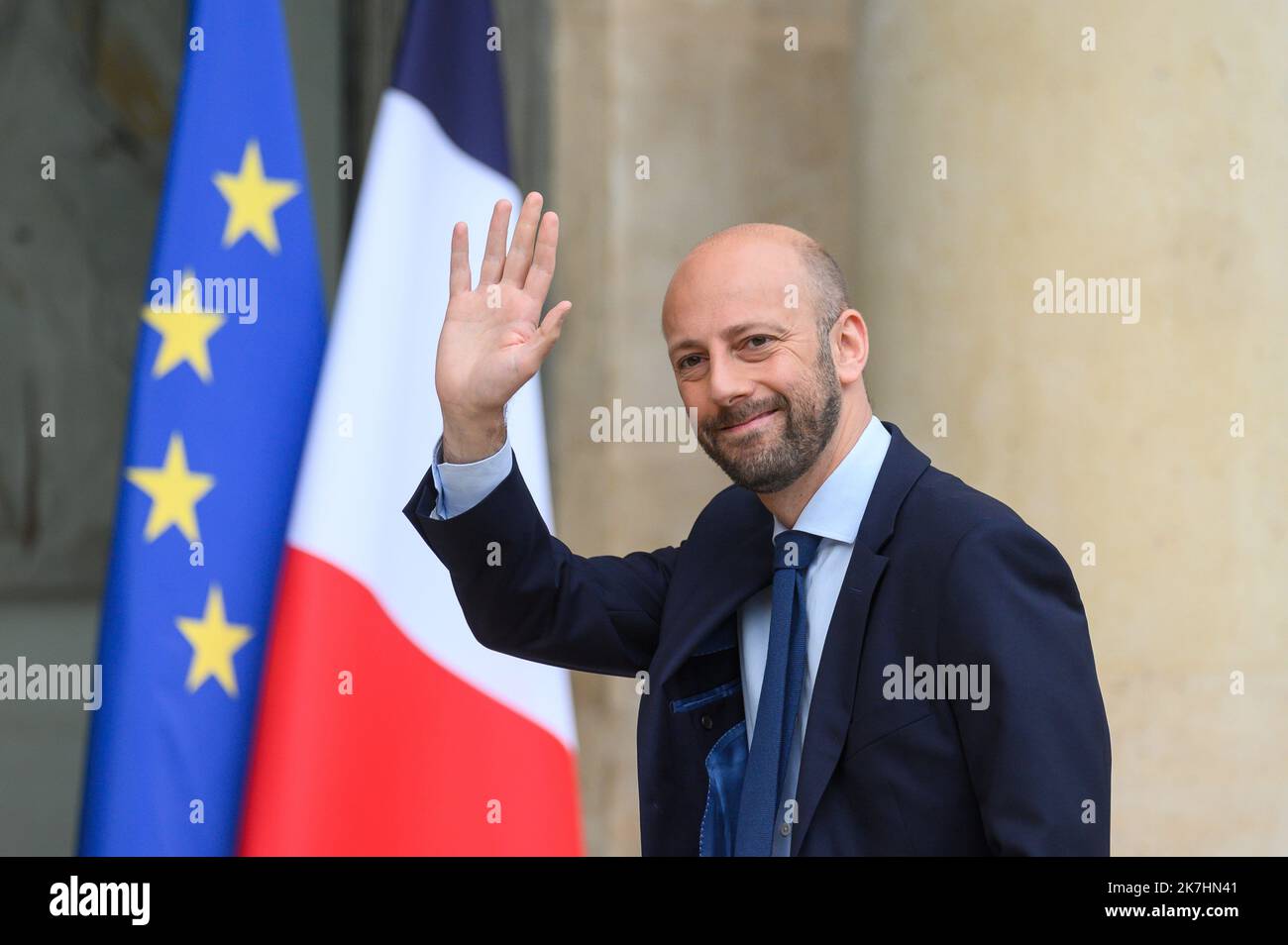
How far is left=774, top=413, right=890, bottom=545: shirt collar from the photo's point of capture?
5.80 feet

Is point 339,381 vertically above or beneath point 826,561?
above

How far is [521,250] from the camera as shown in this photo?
190 cm

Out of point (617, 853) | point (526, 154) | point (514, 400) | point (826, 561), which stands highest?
point (526, 154)

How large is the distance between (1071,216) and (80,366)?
269cm

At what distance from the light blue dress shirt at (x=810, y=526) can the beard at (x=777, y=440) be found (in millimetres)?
59

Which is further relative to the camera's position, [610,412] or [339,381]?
[610,412]

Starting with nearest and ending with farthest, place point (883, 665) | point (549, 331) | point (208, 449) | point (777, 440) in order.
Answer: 1. point (883, 665)
2. point (777, 440)
3. point (549, 331)
4. point (208, 449)

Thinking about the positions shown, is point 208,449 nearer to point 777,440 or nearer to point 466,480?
point 466,480

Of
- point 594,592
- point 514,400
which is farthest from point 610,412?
point 594,592

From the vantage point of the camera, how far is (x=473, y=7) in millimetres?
2953

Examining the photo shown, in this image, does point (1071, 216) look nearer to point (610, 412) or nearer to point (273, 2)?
point (610, 412)

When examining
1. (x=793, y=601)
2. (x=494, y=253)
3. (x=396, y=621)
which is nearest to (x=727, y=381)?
(x=793, y=601)

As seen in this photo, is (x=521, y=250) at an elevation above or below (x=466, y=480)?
above

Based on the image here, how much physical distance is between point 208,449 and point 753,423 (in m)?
1.38
